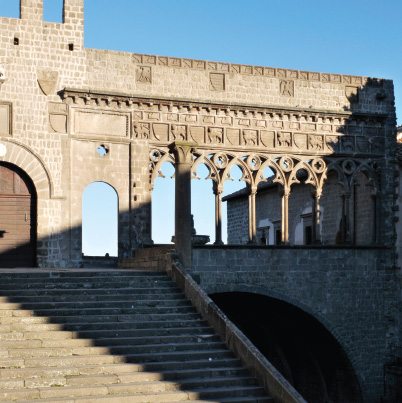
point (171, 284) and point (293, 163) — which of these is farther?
point (293, 163)

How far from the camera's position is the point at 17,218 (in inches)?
741

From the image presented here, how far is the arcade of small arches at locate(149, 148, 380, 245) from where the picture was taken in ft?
65.8

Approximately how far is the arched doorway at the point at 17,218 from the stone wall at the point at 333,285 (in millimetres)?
4081

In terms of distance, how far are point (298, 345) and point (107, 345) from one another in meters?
12.0

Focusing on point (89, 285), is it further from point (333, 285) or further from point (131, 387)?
point (333, 285)

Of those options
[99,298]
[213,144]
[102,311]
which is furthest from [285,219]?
[102,311]

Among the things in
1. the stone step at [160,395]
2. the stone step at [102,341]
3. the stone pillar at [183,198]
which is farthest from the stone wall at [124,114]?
the stone step at [160,395]

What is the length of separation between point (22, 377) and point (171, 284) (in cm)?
426

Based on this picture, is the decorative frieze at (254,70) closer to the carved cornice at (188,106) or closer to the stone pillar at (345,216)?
the carved cornice at (188,106)

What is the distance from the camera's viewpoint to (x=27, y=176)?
19.0m

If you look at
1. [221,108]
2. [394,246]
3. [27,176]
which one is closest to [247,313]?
[394,246]

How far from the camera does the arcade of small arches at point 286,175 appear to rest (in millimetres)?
20062

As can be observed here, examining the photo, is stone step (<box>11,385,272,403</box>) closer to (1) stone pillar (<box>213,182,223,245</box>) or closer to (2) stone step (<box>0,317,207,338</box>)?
(2) stone step (<box>0,317,207,338</box>)

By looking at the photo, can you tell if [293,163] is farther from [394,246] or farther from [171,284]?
[171,284]
